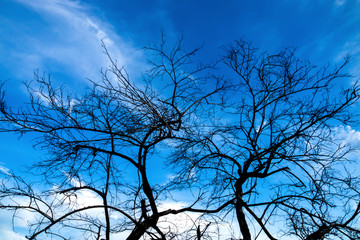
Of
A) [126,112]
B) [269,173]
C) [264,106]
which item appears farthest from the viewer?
[264,106]

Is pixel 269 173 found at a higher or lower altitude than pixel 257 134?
lower

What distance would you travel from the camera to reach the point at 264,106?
5.39 m

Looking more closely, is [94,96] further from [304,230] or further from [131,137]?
[304,230]

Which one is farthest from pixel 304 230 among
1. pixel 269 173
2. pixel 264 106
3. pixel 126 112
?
pixel 126 112

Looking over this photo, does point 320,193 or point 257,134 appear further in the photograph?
point 257,134

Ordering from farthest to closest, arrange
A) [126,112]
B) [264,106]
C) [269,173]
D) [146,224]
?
1. [264,106]
2. [269,173]
3. [146,224]
4. [126,112]

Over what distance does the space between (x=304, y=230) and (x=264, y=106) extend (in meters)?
2.38

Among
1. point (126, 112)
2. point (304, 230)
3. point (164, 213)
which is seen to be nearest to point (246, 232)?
point (304, 230)

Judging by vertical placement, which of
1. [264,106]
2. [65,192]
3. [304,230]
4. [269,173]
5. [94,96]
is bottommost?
[304,230]

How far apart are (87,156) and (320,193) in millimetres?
4301

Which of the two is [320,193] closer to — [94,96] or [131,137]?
[131,137]

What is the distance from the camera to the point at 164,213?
4.78m

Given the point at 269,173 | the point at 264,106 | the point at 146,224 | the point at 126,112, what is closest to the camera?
the point at 126,112

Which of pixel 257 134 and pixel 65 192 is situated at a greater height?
pixel 257 134
